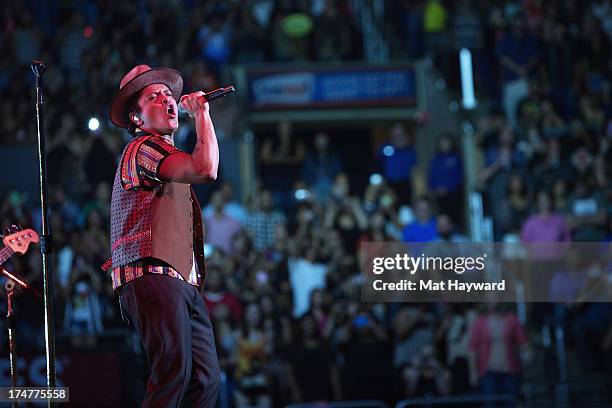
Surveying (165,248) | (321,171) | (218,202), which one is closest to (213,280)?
(218,202)

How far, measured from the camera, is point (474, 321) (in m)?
11.0

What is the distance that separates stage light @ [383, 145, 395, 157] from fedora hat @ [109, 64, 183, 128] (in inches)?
342

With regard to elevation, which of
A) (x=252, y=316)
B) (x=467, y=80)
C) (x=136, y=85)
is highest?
(x=467, y=80)

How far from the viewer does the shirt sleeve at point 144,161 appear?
15.1 ft

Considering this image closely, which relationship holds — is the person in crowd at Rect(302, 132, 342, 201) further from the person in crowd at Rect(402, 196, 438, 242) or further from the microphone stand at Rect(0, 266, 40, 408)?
the microphone stand at Rect(0, 266, 40, 408)

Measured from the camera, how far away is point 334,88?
15.2 m

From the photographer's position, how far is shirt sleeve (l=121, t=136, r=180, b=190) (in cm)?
460

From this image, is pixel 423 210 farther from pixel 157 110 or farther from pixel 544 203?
pixel 157 110

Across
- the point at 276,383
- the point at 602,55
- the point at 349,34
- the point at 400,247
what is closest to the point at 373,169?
the point at 349,34

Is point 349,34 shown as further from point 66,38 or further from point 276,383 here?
point 276,383

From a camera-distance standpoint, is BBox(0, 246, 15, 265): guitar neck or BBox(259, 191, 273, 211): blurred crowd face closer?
BBox(0, 246, 15, 265): guitar neck

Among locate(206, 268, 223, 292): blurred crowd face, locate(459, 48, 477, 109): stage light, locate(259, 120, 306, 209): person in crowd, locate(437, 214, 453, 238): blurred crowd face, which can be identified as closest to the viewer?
locate(206, 268, 223, 292): blurred crowd face

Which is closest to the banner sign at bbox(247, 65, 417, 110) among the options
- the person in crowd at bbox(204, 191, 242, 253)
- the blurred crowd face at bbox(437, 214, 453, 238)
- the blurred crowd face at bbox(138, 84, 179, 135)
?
the person in crowd at bbox(204, 191, 242, 253)

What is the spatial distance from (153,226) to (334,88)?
1074 centimetres
